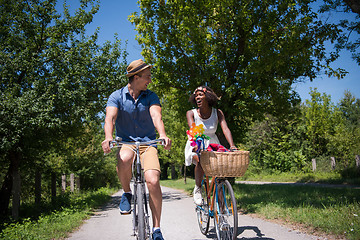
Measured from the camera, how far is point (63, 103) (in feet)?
36.1

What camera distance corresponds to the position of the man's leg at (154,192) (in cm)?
328

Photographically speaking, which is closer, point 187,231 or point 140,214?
point 140,214

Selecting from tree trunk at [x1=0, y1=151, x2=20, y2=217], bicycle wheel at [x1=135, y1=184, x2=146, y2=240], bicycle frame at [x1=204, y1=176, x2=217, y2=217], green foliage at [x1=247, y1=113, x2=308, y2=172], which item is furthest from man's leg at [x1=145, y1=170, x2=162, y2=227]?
green foliage at [x1=247, y1=113, x2=308, y2=172]

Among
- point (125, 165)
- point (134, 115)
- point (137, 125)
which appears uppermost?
point (134, 115)

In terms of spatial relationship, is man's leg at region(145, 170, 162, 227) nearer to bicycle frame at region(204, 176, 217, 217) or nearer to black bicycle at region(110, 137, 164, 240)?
black bicycle at region(110, 137, 164, 240)

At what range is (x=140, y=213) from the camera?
3.14 m

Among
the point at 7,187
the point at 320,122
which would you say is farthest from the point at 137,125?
the point at 320,122

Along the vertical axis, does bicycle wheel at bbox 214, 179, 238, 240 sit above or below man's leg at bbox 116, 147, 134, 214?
below

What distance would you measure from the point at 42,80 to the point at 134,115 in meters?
8.50

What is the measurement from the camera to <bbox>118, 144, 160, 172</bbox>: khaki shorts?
3340 mm

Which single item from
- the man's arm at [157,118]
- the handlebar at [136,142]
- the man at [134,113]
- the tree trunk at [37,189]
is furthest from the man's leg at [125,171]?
the tree trunk at [37,189]

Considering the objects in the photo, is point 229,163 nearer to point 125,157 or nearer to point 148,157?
point 148,157

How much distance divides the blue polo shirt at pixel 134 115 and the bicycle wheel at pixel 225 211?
125 cm

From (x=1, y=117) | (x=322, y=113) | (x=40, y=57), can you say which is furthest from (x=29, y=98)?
(x=322, y=113)
